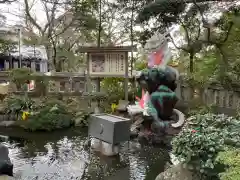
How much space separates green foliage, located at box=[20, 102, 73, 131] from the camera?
1005 centimetres

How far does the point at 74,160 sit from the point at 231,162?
164 inches

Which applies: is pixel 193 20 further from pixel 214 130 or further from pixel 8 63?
pixel 8 63

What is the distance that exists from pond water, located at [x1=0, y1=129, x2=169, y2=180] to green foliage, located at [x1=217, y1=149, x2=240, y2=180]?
2292 millimetres

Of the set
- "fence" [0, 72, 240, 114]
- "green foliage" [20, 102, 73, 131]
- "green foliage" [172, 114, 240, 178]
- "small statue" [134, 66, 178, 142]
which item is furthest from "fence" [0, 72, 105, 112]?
"green foliage" [172, 114, 240, 178]

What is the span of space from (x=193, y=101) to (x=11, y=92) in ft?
26.8

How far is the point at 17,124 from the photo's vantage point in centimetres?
1073

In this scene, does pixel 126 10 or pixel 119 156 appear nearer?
pixel 119 156

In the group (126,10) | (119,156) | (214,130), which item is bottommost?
(119,156)

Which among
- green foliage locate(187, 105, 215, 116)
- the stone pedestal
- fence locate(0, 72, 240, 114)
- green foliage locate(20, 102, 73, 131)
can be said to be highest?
fence locate(0, 72, 240, 114)

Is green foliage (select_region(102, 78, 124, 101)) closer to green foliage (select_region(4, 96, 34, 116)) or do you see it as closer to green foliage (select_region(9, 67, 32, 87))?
green foliage (select_region(4, 96, 34, 116))

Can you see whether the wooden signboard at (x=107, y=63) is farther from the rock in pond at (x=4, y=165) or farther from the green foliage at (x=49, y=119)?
the rock in pond at (x=4, y=165)

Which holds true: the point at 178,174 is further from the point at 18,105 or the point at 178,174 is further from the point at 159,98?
the point at 18,105

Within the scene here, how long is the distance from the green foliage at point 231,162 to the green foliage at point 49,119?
24.0 ft

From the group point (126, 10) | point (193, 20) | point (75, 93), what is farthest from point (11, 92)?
point (193, 20)
